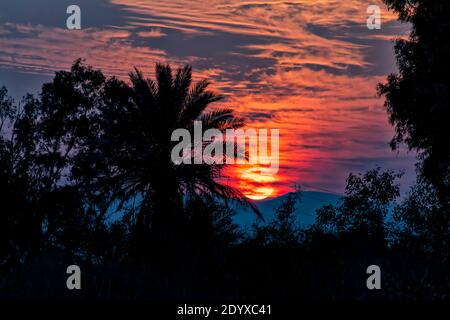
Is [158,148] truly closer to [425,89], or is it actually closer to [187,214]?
[187,214]

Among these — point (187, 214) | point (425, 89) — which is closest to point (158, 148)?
point (187, 214)

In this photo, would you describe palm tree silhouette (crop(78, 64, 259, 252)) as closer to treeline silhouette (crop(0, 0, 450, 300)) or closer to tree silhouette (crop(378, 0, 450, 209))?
treeline silhouette (crop(0, 0, 450, 300))

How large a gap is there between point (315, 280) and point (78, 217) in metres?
18.9

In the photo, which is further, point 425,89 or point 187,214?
point 187,214

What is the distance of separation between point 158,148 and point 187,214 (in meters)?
2.98

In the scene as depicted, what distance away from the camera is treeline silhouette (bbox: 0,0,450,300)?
20.8 meters

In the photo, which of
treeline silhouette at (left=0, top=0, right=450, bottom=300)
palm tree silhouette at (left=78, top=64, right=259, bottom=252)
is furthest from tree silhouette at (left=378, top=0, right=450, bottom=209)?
palm tree silhouette at (left=78, top=64, right=259, bottom=252)

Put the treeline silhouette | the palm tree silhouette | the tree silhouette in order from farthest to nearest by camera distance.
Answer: the palm tree silhouette
the tree silhouette
the treeline silhouette

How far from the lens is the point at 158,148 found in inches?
1276

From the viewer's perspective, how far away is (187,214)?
31797mm

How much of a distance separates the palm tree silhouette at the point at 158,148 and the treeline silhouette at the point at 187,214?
5cm

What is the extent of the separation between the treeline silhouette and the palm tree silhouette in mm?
52
